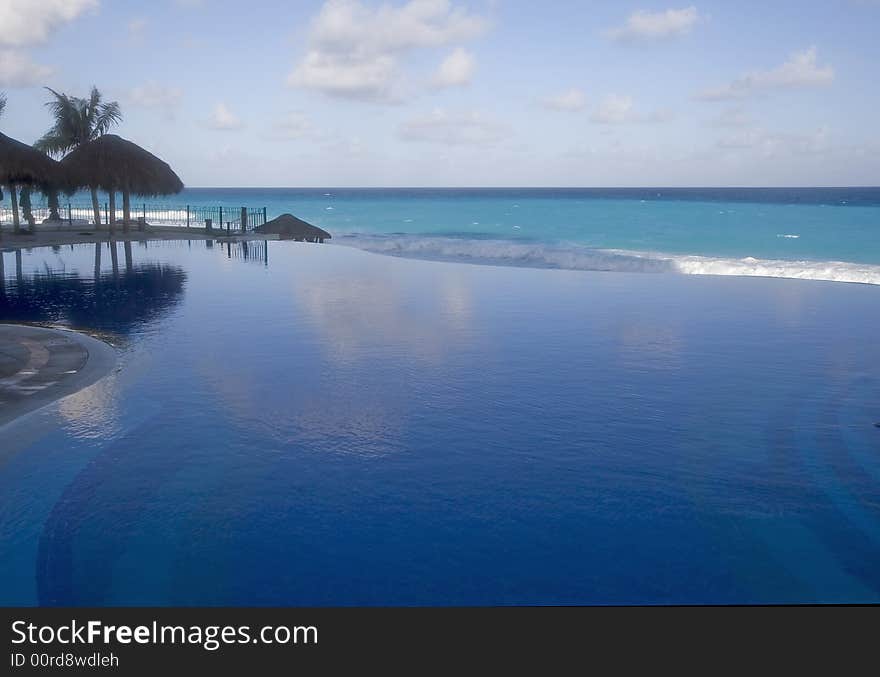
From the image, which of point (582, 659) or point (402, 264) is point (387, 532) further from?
point (402, 264)

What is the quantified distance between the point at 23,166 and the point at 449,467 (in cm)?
3298

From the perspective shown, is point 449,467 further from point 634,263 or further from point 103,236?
point 103,236

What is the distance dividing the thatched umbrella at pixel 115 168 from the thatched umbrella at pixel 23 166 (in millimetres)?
1846

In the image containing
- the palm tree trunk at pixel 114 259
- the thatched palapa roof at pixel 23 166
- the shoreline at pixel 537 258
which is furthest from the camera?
the thatched palapa roof at pixel 23 166

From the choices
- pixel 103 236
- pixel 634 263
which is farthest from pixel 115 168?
pixel 634 263

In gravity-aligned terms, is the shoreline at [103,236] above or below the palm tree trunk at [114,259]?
above

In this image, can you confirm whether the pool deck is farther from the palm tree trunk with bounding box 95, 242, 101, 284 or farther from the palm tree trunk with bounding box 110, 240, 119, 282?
the palm tree trunk with bounding box 110, 240, 119, 282

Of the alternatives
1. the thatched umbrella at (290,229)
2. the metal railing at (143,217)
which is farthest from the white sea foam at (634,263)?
the metal railing at (143,217)

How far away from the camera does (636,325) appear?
18562 millimetres

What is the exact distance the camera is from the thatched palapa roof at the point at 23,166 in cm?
3384

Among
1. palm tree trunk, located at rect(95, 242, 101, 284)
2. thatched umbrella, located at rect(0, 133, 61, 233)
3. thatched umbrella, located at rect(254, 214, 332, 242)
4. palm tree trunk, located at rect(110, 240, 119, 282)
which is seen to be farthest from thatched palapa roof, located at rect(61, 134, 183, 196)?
thatched umbrella, located at rect(254, 214, 332, 242)

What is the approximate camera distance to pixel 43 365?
13289mm

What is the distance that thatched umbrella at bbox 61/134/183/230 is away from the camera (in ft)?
127

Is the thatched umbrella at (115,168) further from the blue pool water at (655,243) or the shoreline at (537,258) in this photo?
the blue pool water at (655,243)
